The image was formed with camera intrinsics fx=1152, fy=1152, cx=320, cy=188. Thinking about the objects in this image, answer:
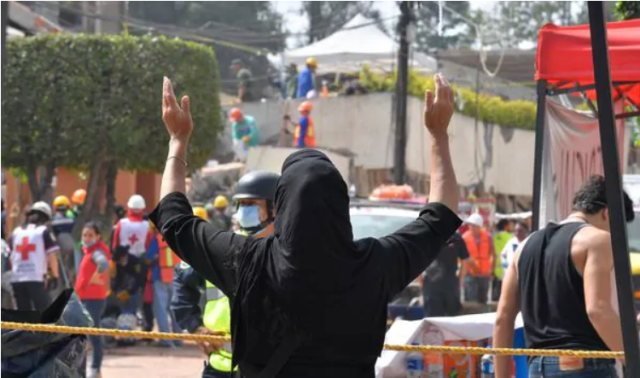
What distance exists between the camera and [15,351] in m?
6.27

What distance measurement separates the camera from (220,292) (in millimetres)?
5914

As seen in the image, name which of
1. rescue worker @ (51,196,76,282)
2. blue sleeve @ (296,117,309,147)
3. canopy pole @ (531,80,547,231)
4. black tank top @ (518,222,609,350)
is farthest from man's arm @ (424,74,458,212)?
blue sleeve @ (296,117,309,147)

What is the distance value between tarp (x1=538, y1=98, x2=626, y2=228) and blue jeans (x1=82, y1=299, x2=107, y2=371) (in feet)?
14.2

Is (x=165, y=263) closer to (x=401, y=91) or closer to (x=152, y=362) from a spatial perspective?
(x=152, y=362)

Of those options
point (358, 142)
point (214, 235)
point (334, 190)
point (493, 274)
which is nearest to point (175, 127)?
point (214, 235)

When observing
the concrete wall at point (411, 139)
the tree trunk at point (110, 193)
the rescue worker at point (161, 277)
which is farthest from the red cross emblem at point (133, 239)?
the concrete wall at point (411, 139)

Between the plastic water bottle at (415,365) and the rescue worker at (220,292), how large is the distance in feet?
5.50

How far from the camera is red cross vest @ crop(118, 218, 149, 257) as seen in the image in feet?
44.7

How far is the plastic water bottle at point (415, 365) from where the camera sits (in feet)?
24.6

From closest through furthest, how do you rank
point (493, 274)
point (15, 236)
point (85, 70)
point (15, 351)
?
point (15, 351) → point (15, 236) → point (493, 274) → point (85, 70)

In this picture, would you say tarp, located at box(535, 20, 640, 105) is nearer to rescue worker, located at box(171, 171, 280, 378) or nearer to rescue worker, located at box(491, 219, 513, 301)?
rescue worker, located at box(171, 171, 280, 378)

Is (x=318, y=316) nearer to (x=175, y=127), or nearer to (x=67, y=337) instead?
(x=175, y=127)

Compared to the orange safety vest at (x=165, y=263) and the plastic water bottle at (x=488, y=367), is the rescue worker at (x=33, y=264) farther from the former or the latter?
the plastic water bottle at (x=488, y=367)

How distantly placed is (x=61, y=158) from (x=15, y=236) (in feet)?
30.0
